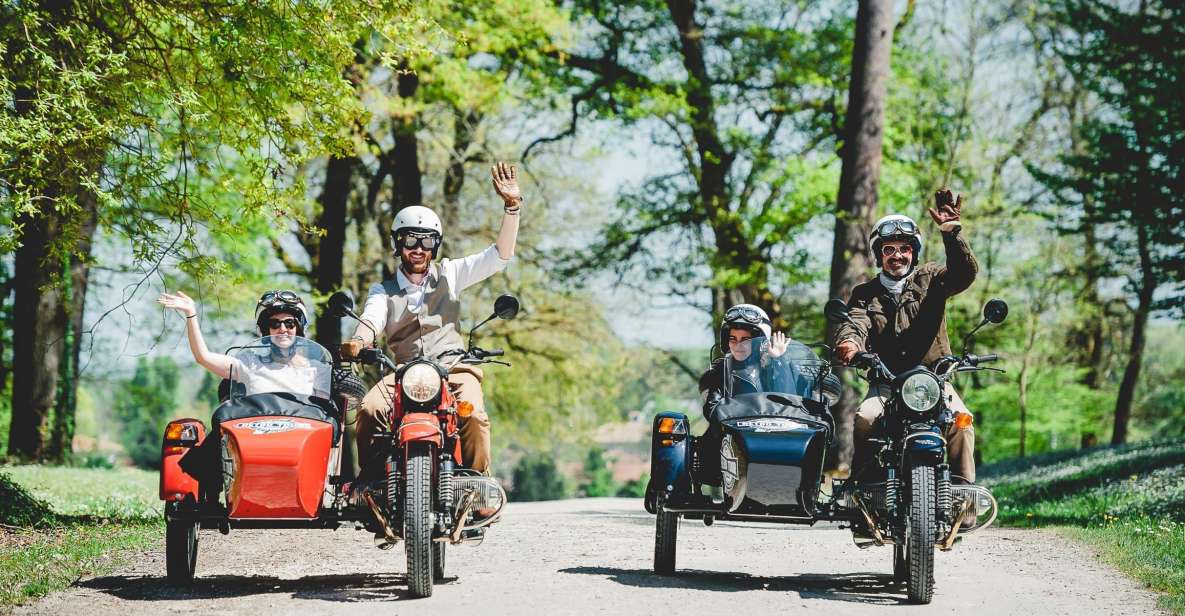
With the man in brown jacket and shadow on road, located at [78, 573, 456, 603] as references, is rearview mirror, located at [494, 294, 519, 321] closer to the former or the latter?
shadow on road, located at [78, 573, 456, 603]

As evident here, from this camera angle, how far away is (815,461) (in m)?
7.38

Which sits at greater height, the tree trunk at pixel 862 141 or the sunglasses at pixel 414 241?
the tree trunk at pixel 862 141

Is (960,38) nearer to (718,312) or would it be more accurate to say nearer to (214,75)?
(718,312)

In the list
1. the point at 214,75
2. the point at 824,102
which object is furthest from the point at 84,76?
the point at 824,102

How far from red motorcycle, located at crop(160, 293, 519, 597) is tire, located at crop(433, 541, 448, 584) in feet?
0.06

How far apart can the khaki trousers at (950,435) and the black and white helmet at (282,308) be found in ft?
11.1

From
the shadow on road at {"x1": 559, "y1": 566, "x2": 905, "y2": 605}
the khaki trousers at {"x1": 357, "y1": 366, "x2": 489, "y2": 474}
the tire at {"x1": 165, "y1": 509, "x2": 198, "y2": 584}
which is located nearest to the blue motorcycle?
the shadow on road at {"x1": 559, "y1": 566, "x2": 905, "y2": 605}

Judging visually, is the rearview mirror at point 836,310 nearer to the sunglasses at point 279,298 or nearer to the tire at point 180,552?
the sunglasses at point 279,298

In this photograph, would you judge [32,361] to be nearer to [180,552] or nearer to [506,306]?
[180,552]

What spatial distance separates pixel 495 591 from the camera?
7.36 m

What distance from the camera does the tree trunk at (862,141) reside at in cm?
1769

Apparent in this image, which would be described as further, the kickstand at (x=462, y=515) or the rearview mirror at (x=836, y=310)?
the rearview mirror at (x=836, y=310)

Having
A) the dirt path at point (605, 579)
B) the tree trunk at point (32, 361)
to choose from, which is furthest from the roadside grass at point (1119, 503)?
the tree trunk at point (32, 361)

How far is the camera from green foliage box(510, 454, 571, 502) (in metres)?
75.5
